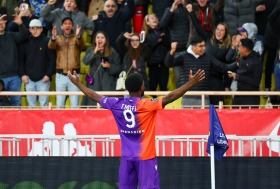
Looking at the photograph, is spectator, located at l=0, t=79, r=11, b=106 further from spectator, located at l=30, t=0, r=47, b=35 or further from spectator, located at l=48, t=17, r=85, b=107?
spectator, located at l=30, t=0, r=47, b=35

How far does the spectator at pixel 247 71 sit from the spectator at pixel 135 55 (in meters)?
2.24

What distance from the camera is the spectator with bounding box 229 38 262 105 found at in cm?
1230

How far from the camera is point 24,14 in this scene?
1398cm

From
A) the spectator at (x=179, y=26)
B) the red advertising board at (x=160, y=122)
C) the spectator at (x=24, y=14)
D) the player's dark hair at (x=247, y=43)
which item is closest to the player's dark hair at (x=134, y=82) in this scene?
the red advertising board at (x=160, y=122)

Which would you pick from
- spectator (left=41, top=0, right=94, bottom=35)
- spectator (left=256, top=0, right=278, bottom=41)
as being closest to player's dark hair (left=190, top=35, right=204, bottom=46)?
spectator (left=256, top=0, right=278, bottom=41)

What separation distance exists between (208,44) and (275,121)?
A: 3061 mm

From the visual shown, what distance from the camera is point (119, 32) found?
14.1 m

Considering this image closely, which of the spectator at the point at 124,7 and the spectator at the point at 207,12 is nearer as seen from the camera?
the spectator at the point at 207,12

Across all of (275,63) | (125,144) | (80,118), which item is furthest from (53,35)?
(125,144)

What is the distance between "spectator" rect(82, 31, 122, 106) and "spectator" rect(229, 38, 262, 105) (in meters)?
3.01

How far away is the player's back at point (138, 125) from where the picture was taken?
22.5 feet

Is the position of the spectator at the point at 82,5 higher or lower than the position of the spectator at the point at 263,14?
higher

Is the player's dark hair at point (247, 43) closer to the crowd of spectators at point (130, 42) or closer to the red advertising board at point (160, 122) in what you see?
the crowd of spectators at point (130, 42)

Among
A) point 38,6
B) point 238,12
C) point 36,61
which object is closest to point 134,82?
point 36,61
